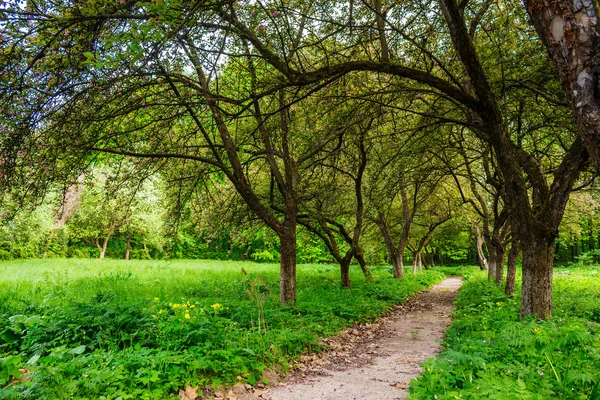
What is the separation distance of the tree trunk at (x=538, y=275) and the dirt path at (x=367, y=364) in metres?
1.82

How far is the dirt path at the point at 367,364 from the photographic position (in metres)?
4.95

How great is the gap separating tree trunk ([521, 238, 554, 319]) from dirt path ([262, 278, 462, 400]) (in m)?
1.82

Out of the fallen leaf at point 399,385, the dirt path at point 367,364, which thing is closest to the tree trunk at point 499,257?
the dirt path at point 367,364

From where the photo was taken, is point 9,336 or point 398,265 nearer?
point 9,336

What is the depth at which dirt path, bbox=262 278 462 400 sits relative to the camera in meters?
4.95

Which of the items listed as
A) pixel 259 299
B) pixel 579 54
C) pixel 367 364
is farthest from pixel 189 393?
pixel 579 54

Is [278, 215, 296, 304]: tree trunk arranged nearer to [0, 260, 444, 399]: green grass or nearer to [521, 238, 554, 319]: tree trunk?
[0, 260, 444, 399]: green grass

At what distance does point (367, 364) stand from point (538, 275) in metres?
3.29

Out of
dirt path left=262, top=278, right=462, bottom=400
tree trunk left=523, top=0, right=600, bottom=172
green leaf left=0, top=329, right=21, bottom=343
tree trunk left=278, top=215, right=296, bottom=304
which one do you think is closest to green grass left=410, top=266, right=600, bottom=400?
dirt path left=262, top=278, right=462, bottom=400

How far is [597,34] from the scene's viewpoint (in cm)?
211

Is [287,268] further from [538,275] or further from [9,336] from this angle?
[9,336]

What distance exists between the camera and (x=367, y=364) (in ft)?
20.7

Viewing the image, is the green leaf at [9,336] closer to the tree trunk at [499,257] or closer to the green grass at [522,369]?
the green grass at [522,369]

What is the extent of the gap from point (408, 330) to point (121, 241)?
4700cm
